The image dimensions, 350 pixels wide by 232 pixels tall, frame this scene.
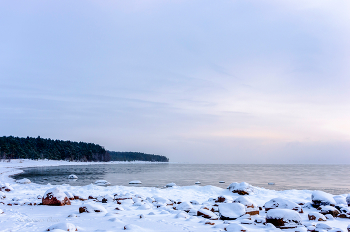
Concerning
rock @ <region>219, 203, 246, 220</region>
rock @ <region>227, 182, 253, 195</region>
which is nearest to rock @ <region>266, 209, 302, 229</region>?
rock @ <region>219, 203, 246, 220</region>

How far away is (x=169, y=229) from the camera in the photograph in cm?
945

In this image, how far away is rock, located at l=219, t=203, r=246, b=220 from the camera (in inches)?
452

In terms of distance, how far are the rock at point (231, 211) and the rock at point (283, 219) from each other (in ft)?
5.33

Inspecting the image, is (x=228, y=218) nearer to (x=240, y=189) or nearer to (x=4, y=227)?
(x=4, y=227)

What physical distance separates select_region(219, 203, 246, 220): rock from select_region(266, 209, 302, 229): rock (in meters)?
1.63

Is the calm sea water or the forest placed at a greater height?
the forest

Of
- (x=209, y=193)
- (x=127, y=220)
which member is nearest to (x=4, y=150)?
(x=209, y=193)

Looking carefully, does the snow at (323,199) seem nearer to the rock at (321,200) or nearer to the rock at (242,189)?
the rock at (321,200)

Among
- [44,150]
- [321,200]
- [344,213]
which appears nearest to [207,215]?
[344,213]

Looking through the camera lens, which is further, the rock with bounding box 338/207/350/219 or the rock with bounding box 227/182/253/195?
the rock with bounding box 227/182/253/195

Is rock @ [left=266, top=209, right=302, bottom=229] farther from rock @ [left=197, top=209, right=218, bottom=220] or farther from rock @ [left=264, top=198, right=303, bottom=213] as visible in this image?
rock @ [left=264, top=198, right=303, bottom=213]

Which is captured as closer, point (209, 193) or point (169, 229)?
point (169, 229)

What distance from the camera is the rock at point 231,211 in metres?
11.5

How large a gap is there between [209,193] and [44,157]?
131940mm
